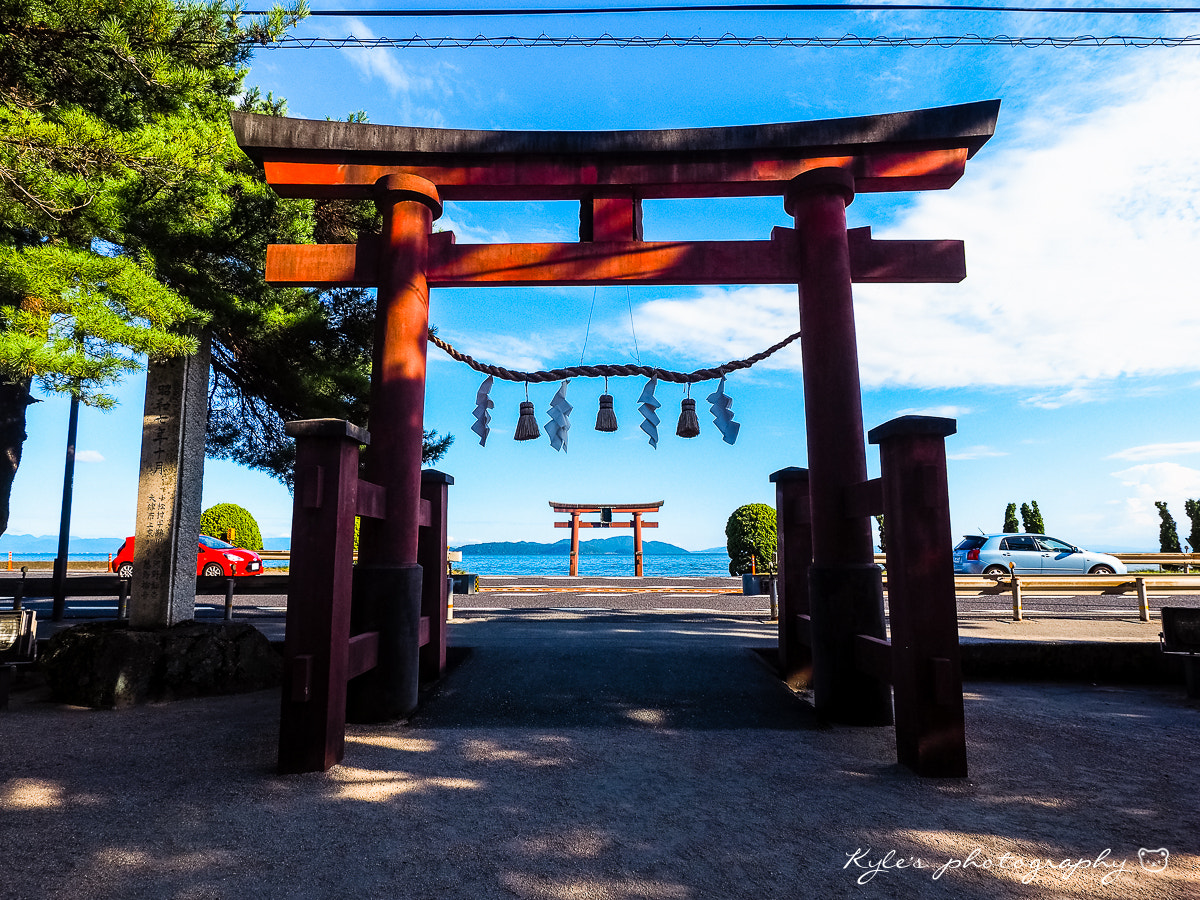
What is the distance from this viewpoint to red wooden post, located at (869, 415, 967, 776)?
331 centimetres

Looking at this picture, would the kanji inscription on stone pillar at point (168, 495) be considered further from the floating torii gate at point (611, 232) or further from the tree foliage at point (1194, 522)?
the tree foliage at point (1194, 522)

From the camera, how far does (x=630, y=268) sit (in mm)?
5176

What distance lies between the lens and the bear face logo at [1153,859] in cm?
230

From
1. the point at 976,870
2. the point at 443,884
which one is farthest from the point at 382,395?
the point at 976,870

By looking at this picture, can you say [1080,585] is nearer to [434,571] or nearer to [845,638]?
[845,638]

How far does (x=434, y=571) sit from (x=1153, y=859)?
4.58m

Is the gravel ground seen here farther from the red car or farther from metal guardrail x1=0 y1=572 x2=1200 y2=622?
the red car

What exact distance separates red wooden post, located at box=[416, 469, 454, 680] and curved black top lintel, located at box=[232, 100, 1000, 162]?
261 cm

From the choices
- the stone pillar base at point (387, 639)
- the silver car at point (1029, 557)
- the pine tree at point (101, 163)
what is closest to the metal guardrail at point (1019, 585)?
the silver car at point (1029, 557)

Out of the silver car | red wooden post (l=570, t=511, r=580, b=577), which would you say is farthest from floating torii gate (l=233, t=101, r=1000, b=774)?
red wooden post (l=570, t=511, r=580, b=577)

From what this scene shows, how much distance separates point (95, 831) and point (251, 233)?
220 inches

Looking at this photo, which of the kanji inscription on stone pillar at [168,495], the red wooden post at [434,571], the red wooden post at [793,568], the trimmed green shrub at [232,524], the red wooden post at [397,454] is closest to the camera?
the red wooden post at [397,454]

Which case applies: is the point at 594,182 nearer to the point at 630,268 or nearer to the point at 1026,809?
the point at 630,268

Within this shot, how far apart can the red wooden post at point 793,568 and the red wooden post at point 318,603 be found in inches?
132
